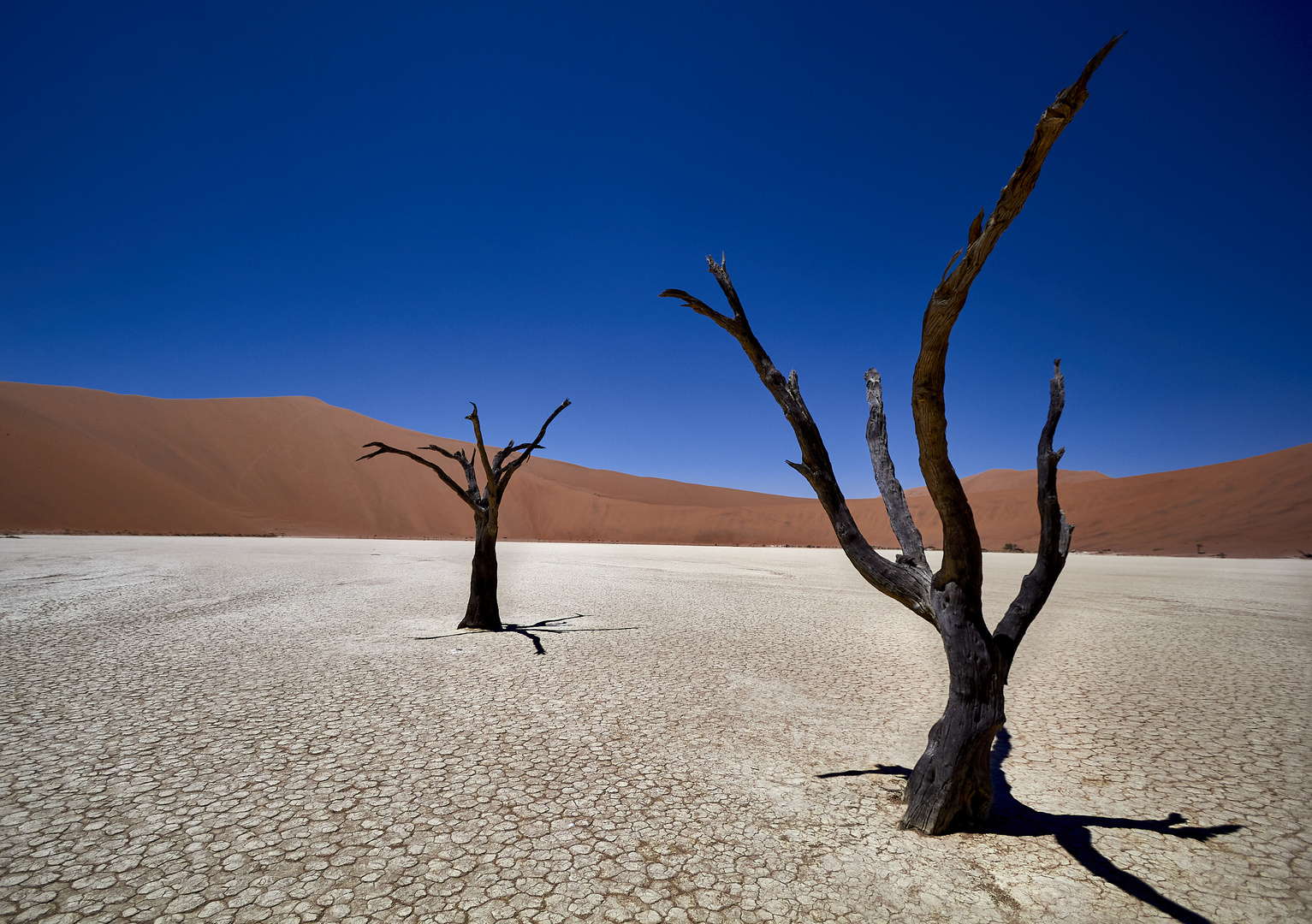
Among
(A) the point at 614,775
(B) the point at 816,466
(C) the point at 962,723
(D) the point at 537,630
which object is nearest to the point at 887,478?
(B) the point at 816,466

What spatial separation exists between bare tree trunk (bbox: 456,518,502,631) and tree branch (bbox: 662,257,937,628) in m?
6.52

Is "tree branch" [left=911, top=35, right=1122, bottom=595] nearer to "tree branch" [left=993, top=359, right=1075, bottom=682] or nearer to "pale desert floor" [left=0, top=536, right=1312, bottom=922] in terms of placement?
"tree branch" [left=993, top=359, right=1075, bottom=682]

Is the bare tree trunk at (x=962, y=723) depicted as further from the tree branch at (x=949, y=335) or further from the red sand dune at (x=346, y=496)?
the red sand dune at (x=346, y=496)

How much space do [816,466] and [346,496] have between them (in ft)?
198

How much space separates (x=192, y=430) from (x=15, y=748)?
67383mm

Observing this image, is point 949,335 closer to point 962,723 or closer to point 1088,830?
point 962,723

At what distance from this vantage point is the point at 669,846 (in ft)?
10.8

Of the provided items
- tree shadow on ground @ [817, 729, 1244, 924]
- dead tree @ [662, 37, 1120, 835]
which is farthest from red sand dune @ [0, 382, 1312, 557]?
dead tree @ [662, 37, 1120, 835]

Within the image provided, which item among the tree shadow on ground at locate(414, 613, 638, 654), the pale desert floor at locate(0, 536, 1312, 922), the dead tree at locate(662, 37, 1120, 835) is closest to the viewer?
the pale desert floor at locate(0, 536, 1312, 922)

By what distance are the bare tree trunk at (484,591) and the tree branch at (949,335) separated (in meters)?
7.12

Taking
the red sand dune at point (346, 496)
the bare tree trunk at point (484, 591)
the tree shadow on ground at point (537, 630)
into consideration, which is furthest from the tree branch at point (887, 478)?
the red sand dune at point (346, 496)

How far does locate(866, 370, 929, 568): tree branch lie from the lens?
144 inches

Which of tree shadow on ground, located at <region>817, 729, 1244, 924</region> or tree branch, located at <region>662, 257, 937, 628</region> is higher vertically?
tree branch, located at <region>662, 257, 937, 628</region>

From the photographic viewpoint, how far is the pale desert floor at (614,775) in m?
2.85
